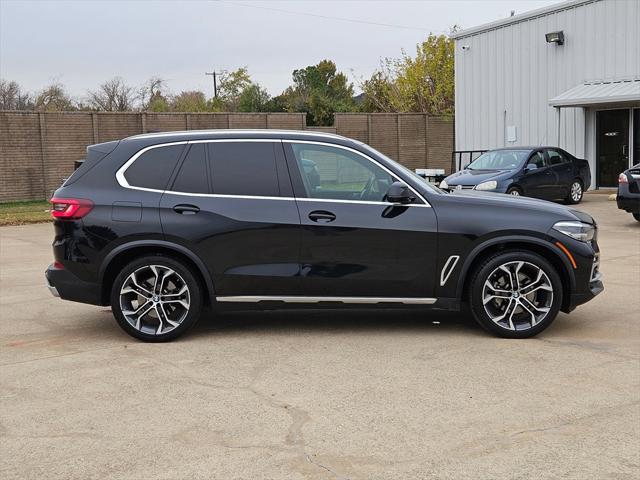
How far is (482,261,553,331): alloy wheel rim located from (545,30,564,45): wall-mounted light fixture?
69.4ft

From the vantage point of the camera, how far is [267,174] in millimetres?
6316

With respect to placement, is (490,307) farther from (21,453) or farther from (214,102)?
(214,102)

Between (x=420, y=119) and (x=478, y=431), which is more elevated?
(x=420, y=119)

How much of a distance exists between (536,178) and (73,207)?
14.4 m

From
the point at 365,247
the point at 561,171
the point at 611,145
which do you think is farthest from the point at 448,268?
the point at 611,145

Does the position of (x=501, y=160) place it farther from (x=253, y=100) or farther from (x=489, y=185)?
(x=253, y=100)

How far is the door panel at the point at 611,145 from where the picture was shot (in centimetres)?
2352

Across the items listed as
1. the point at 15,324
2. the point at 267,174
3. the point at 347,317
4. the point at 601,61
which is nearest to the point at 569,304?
the point at 347,317

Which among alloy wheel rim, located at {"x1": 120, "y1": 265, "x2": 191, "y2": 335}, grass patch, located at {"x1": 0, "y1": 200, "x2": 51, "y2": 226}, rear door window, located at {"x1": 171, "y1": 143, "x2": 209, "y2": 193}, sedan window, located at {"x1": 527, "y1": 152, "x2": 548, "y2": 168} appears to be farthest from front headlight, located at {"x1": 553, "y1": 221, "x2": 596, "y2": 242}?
grass patch, located at {"x1": 0, "y1": 200, "x2": 51, "y2": 226}

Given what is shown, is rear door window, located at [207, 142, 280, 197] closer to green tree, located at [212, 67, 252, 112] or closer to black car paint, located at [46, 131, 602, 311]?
black car paint, located at [46, 131, 602, 311]

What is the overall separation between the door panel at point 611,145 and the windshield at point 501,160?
6.59m

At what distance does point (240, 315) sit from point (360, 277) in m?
1.70

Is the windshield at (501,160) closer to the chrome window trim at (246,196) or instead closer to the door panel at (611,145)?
the door panel at (611,145)

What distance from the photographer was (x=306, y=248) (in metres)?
6.16
